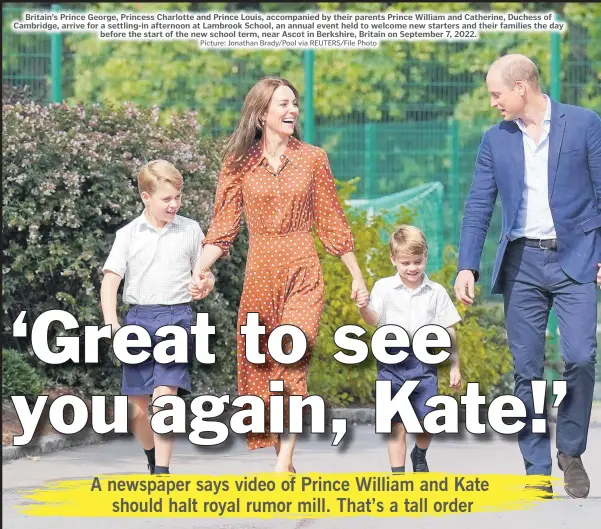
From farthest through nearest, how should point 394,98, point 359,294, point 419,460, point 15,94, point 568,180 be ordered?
point 394,98 → point 15,94 → point 419,460 → point 359,294 → point 568,180

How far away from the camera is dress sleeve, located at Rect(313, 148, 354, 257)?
8.17m

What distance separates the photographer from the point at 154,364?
27.1ft

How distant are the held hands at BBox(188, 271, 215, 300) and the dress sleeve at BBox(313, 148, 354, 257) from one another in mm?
562

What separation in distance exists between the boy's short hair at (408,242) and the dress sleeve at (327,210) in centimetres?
21

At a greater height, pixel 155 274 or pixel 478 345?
pixel 155 274

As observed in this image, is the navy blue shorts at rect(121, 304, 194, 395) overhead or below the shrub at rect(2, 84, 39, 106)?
below

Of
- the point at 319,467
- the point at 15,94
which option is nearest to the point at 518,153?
the point at 319,467

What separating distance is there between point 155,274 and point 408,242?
1201mm

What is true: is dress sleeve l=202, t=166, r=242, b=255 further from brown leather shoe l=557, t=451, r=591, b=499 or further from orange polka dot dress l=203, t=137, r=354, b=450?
brown leather shoe l=557, t=451, r=591, b=499

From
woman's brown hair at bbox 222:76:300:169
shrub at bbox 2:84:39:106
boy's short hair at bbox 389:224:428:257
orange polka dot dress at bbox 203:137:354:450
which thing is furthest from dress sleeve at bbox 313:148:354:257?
shrub at bbox 2:84:39:106

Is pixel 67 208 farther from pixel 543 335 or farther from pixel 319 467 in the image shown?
pixel 543 335

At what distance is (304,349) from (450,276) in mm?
4444

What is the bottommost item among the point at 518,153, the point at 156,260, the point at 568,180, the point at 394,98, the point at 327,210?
the point at 156,260

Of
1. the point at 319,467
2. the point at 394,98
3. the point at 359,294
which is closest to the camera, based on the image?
the point at 359,294
